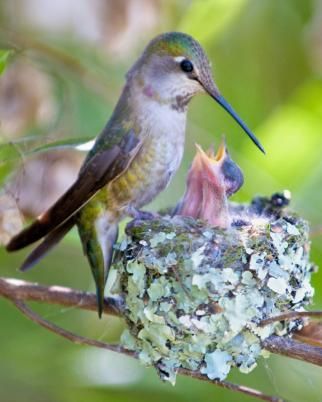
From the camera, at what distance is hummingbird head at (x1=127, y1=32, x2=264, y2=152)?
3.53 meters

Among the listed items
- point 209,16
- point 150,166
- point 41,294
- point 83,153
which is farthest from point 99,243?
point 209,16

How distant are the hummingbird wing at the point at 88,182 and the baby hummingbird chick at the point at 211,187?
31cm

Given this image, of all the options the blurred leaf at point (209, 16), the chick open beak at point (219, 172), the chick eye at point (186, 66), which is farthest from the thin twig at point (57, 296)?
the blurred leaf at point (209, 16)

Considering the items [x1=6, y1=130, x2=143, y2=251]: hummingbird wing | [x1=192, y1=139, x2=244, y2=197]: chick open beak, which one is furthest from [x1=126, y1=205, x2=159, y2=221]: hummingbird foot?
[x1=192, y1=139, x2=244, y2=197]: chick open beak

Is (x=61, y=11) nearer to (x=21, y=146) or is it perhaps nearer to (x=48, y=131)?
(x=48, y=131)

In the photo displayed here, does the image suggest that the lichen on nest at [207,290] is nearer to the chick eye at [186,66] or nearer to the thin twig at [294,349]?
the thin twig at [294,349]

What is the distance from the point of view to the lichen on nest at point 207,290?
10.5 ft

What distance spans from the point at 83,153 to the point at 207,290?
5.06ft

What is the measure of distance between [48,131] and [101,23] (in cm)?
138

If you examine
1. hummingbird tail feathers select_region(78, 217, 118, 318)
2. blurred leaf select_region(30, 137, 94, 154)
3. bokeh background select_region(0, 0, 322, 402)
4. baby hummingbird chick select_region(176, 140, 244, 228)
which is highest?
blurred leaf select_region(30, 137, 94, 154)

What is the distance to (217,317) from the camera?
10.5 ft

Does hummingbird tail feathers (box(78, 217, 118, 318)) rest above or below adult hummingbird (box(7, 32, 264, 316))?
below

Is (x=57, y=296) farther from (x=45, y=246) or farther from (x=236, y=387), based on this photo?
(x=236, y=387)

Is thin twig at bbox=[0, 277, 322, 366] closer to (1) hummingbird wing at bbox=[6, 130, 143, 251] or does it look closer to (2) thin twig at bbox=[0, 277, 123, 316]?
(2) thin twig at bbox=[0, 277, 123, 316]
